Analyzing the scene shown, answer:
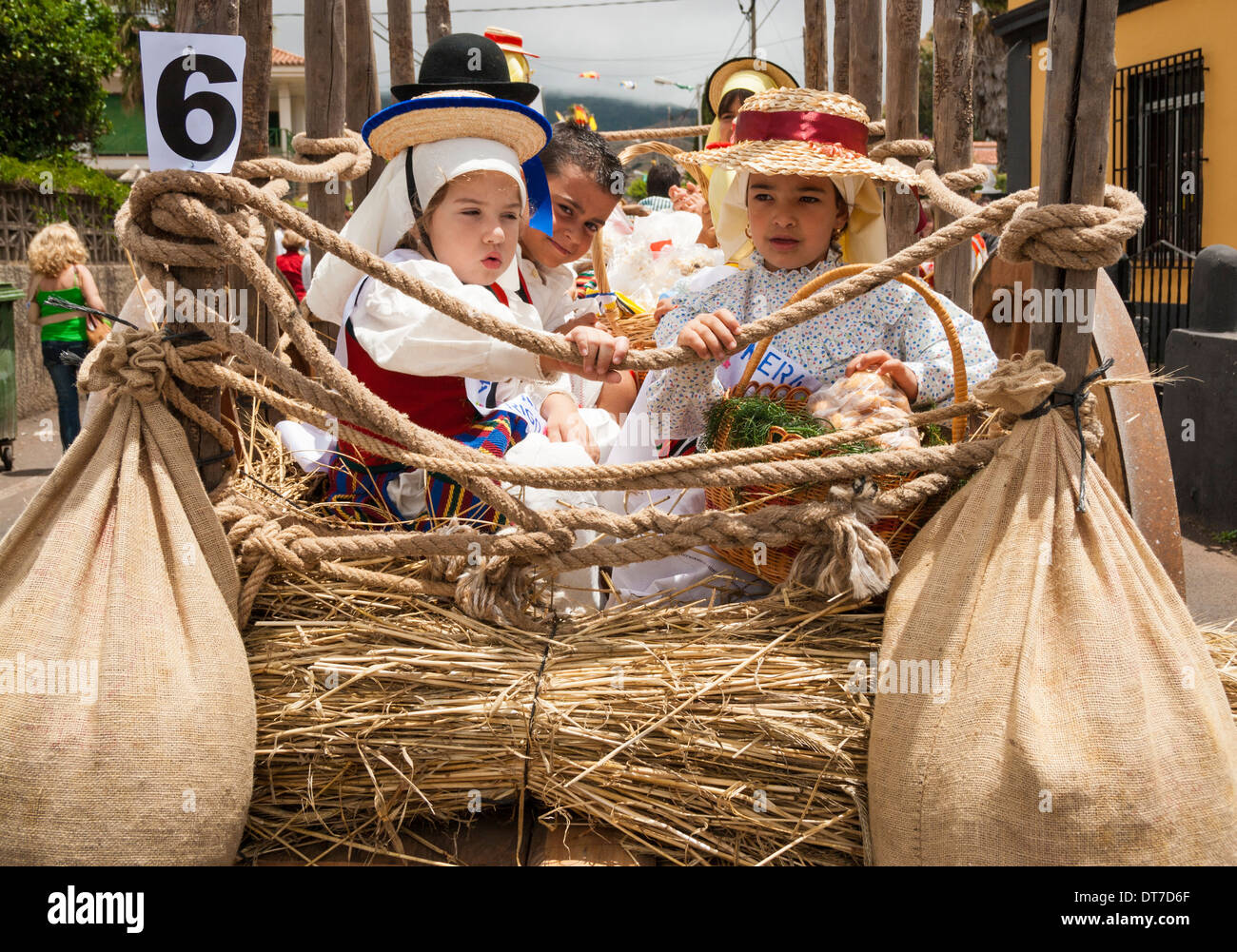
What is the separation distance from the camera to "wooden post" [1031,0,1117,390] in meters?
1.83

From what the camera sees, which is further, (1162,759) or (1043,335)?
(1043,335)

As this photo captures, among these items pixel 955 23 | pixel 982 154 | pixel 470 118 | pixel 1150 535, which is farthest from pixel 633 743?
pixel 982 154

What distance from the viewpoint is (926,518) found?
7.00ft

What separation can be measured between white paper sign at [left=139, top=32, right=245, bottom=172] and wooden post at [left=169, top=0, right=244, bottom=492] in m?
0.06

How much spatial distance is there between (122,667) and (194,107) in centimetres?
106

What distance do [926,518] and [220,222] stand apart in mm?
1540

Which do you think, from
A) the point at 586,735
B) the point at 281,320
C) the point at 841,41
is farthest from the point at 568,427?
the point at 841,41

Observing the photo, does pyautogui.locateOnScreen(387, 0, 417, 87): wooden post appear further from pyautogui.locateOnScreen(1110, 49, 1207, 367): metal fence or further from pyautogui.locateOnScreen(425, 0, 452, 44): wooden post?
pyautogui.locateOnScreen(1110, 49, 1207, 367): metal fence

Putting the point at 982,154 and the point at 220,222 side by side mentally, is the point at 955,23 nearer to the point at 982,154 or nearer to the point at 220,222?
the point at 220,222

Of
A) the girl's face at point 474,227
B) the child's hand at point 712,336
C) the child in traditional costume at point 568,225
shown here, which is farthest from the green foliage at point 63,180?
the child's hand at point 712,336

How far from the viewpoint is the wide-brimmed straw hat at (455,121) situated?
262 centimetres

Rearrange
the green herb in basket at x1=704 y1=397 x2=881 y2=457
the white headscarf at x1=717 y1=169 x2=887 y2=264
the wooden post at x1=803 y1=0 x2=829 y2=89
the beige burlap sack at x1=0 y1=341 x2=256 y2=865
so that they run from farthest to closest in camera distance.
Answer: the wooden post at x1=803 y1=0 x2=829 y2=89, the white headscarf at x1=717 y1=169 x2=887 y2=264, the green herb in basket at x1=704 y1=397 x2=881 y2=457, the beige burlap sack at x1=0 y1=341 x2=256 y2=865

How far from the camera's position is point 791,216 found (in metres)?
2.63

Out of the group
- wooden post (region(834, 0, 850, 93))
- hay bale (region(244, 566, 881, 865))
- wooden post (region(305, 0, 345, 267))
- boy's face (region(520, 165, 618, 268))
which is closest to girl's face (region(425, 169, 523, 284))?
hay bale (region(244, 566, 881, 865))
